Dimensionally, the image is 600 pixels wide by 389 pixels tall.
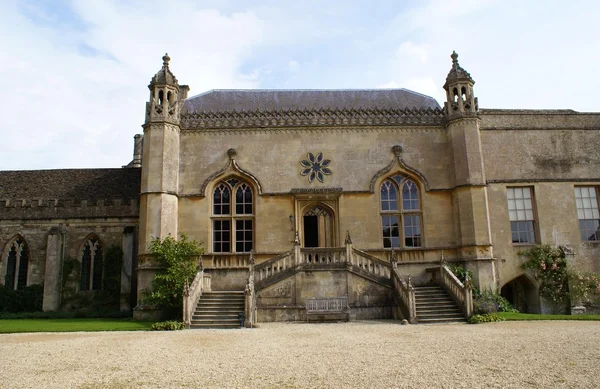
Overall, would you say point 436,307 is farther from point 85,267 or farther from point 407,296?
point 85,267

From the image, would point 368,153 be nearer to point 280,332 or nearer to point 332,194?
point 332,194

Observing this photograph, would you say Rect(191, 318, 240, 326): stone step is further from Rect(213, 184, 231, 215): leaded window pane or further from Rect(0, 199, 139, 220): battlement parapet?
Rect(0, 199, 139, 220): battlement parapet

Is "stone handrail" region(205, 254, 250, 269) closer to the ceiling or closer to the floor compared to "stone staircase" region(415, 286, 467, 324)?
closer to the ceiling

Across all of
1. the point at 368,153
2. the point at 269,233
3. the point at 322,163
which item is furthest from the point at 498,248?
the point at 269,233

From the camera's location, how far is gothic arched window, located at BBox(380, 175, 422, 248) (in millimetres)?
21062

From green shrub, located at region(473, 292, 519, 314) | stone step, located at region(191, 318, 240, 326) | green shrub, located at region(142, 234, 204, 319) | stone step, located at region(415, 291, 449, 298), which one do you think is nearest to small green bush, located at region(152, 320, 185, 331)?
stone step, located at region(191, 318, 240, 326)

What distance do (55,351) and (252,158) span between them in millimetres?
12199

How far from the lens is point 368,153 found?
21.6m

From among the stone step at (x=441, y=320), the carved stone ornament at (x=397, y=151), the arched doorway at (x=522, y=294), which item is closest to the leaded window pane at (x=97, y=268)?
the carved stone ornament at (x=397, y=151)

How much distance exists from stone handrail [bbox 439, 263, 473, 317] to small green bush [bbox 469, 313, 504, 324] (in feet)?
1.01

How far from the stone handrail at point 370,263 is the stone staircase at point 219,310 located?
450 cm

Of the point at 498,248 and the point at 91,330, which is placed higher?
the point at 498,248

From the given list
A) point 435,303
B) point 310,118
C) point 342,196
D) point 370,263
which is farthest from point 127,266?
point 435,303

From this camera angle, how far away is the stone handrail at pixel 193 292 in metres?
16.3
